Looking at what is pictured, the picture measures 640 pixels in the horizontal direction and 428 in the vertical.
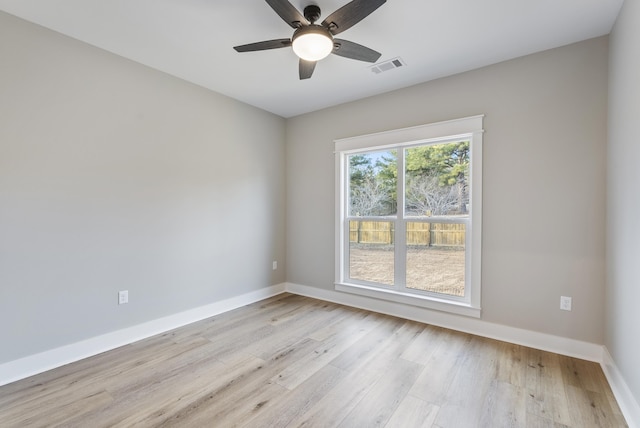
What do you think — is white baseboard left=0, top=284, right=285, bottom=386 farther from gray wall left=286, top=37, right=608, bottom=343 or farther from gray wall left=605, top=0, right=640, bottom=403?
gray wall left=605, top=0, right=640, bottom=403

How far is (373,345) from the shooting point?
2.73 metres

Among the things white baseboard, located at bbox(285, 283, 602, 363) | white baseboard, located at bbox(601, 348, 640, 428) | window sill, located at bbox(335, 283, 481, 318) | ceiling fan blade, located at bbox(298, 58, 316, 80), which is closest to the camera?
white baseboard, located at bbox(601, 348, 640, 428)

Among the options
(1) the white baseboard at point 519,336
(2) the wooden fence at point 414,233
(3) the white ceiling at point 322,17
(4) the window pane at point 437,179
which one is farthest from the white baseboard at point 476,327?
(3) the white ceiling at point 322,17

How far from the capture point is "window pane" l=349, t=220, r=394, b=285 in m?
3.67

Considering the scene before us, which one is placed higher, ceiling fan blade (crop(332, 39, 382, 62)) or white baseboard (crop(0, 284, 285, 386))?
ceiling fan blade (crop(332, 39, 382, 62))

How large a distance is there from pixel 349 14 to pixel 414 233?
7.82 ft

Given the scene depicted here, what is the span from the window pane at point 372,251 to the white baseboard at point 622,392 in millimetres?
1948

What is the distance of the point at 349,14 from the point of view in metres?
1.80

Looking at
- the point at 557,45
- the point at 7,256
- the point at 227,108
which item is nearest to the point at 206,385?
the point at 7,256

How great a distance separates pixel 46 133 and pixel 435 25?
3.17 meters

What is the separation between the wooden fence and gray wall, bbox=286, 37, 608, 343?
33cm

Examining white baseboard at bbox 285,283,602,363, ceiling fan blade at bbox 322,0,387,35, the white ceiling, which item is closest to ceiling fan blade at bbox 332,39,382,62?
ceiling fan blade at bbox 322,0,387,35

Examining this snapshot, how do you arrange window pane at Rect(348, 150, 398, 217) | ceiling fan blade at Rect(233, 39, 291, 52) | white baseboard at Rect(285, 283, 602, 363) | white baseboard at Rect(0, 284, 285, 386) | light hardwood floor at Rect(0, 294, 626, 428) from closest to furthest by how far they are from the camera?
1. light hardwood floor at Rect(0, 294, 626, 428)
2. ceiling fan blade at Rect(233, 39, 291, 52)
3. white baseboard at Rect(0, 284, 285, 386)
4. white baseboard at Rect(285, 283, 602, 363)
5. window pane at Rect(348, 150, 398, 217)

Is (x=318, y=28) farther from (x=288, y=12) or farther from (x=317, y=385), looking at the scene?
(x=317, y=385)
